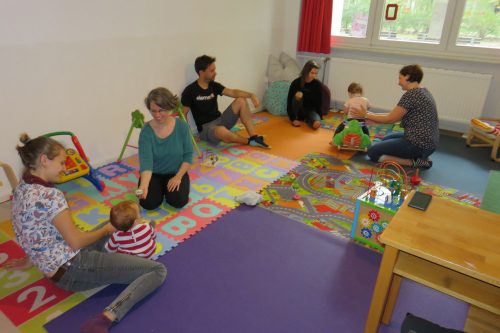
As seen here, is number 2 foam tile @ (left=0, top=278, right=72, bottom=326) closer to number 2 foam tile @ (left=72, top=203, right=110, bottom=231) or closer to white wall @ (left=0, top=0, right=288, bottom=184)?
number 2 foam tile @ (left=72, top=203, right=110, bottom=231)

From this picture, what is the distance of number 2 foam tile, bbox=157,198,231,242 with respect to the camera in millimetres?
2687

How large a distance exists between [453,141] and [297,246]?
345 centimetres

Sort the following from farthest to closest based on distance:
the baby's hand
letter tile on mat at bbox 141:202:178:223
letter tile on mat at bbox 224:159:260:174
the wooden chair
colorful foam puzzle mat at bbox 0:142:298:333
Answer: the wooden chair, letter tile on mat at bbox 224:159:260:174, letter tile on mat at bbox 141:202:178:223, the baby's hand, colorful foam puzzle mat at bbox 0:142:298:333

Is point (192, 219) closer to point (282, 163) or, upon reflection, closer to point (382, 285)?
point (282, 163)

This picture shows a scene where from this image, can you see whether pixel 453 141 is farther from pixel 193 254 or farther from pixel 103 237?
pixel 103 237

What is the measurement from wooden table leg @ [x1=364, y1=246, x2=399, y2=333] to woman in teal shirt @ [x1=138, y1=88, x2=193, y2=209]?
1.80 metres

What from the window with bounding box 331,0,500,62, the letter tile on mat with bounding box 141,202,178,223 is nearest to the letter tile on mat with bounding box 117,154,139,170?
the letter tile on mat with bounding box 141,202,178,223

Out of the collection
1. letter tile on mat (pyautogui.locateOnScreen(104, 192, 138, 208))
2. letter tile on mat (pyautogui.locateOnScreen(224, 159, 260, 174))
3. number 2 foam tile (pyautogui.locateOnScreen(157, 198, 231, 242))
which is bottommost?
letter tile on mat (pyautogui.locateOnScreen(104, 192, 138, 208))

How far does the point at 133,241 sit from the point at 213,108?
2644 millimetres

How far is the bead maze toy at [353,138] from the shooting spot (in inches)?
162

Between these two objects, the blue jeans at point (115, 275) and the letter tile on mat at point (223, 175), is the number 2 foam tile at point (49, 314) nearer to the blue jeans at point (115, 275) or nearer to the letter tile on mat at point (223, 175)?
the blue jeans at point (115, 275)

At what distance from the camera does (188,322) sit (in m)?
1.92

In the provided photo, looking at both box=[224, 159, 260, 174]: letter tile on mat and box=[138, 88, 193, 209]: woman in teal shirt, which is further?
box=[224, 159, 260, 174]: letter tile on mat

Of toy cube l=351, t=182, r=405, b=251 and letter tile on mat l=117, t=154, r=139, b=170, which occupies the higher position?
toy cube l=351, t=182, r=405, b=251
